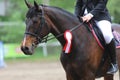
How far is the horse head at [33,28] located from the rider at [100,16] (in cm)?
98

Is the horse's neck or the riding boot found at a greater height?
the horse's neck

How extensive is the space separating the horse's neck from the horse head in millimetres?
258

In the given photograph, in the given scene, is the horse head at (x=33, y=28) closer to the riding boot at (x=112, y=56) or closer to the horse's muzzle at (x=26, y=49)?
the horse's muzzle at (x=26, y=49)

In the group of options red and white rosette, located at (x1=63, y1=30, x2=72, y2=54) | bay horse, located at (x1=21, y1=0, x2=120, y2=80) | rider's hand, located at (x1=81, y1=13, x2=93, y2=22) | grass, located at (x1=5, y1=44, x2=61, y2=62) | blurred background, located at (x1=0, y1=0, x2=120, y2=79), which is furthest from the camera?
blurred background, located at (x1=0, y1=0, x2=120, y2=79)

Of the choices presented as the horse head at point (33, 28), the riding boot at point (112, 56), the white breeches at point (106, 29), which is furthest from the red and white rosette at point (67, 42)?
the riding boot at point (112, 56)

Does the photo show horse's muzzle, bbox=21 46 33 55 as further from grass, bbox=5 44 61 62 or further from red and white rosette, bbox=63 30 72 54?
grass, bbox=5 44 61 62

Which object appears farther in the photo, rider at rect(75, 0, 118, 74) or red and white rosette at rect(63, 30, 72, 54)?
rider at rect(75, 0, 118, 74)

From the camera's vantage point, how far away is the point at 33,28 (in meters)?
7.45

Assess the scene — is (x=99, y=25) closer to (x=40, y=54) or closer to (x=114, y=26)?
(x=114, y=26)

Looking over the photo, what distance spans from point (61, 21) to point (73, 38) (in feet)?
1.18

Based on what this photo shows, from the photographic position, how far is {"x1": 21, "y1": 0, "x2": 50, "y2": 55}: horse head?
7.36 metres

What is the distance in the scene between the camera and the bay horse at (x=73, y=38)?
24.5 feet

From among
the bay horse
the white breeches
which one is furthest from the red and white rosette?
the white breeches

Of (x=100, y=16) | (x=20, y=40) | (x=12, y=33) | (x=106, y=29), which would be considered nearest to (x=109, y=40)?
(x=106, y=29)
